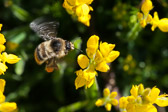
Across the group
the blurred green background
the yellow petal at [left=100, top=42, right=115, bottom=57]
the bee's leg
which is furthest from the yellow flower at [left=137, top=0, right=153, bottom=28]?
the bee's leg

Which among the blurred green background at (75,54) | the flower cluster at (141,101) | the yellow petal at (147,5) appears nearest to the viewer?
the flower cluster at (141,101)

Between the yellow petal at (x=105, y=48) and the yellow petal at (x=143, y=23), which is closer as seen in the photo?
the yellow petal at (x=105, y=48)

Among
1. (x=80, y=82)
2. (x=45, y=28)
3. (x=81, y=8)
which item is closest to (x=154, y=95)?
(x=80, y=82)

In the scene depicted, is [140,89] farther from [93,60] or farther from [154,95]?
[93,60]

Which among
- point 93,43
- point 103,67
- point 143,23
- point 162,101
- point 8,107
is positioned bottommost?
point 162,101

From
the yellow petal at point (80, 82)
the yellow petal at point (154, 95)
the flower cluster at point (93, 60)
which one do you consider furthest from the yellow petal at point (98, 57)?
the yellow petal at point (154, 95)

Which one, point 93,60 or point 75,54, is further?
point 75,54

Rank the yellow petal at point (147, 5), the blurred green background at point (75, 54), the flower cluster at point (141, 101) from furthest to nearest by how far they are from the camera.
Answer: the blurred green background at point (75, 54)
the yellow petal at point (147, 5)
the flower cluster at point (141, 101)

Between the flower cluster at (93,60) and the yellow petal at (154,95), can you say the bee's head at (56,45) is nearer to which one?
the flower cluster at (93,60)
